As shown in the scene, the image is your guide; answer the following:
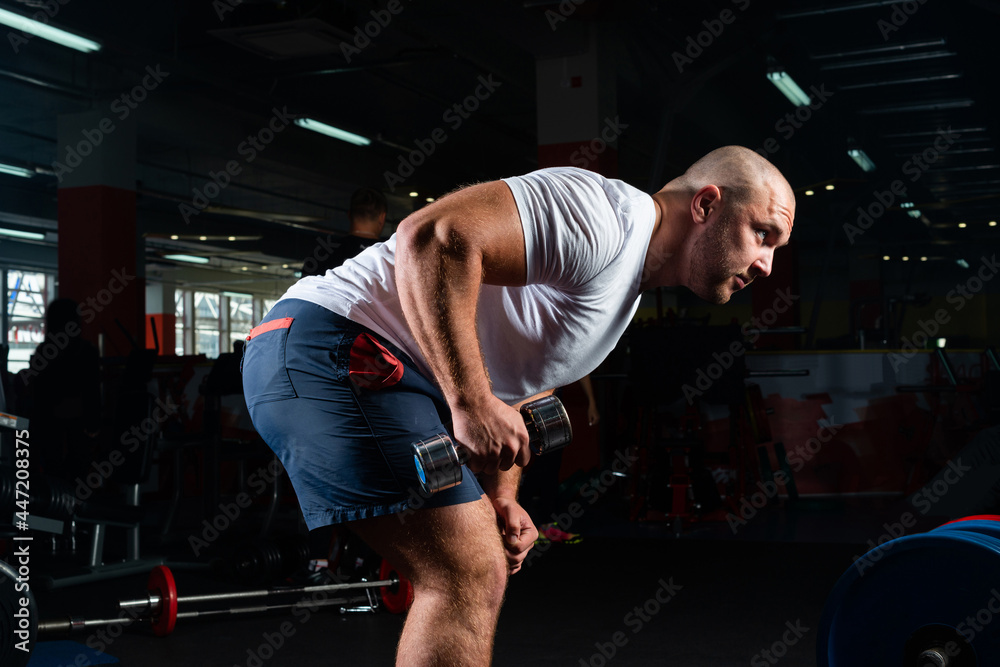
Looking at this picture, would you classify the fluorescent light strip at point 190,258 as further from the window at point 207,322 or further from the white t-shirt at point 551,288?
the white t-shirt at point 551,288

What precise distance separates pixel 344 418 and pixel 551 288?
35 centimetres

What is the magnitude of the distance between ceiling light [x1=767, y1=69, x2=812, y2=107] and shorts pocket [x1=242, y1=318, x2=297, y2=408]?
6096 mm

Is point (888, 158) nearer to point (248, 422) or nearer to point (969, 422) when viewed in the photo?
point (969, 422)

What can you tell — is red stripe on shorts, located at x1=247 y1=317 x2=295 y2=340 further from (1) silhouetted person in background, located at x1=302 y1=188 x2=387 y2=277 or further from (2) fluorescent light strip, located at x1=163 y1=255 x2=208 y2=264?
(2) fluorescent light strip, located at x1=163 y1=255 x2=208 y2=264

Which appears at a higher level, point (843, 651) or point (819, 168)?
point (819, 168)

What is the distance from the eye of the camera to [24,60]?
307 inches

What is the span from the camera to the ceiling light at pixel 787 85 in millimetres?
6673

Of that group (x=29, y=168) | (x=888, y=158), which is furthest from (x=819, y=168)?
(x=29, y=168)

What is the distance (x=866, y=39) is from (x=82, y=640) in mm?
6771

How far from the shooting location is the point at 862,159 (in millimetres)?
10516

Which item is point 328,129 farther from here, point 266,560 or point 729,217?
point 729,217

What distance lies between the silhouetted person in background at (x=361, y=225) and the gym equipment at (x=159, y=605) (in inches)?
42.8

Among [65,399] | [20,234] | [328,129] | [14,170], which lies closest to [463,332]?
[65,399]

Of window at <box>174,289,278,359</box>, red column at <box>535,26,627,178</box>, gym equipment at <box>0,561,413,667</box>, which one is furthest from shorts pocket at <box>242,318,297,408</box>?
window at <box>174,289,278,359</box>
